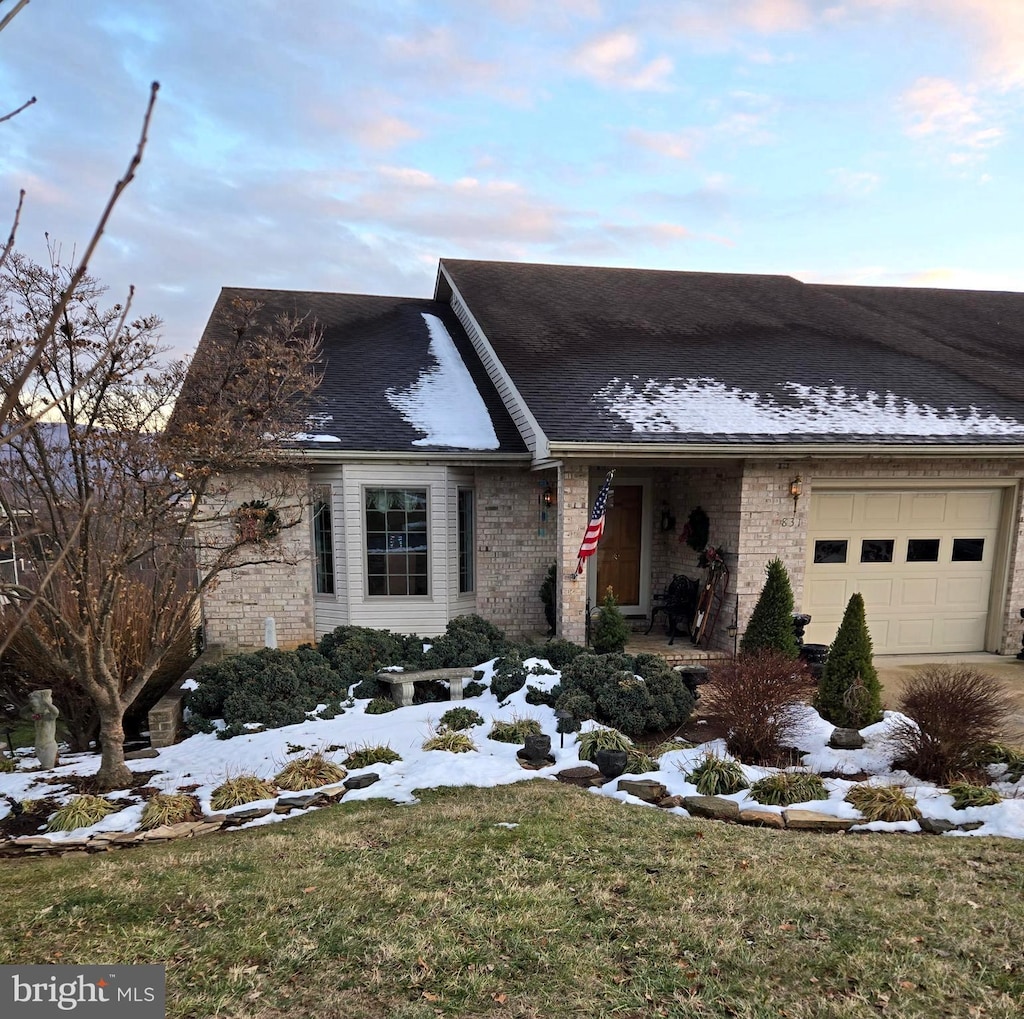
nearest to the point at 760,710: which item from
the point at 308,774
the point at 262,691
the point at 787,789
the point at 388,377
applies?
the point at 787,789

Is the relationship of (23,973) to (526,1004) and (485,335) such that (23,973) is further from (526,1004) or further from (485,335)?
(485,335)

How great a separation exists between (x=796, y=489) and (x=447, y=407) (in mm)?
5351

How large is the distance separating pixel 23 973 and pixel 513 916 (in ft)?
7.17

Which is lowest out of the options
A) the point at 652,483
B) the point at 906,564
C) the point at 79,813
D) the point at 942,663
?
the point at 942,663

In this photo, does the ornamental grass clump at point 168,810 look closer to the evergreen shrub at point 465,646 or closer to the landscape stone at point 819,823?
the evergreen shrub at point 465,646

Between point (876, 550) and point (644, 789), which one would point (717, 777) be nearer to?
point (644, 789)

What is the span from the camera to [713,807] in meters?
4.61

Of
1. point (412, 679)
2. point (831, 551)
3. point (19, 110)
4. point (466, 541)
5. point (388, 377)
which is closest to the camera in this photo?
point (19, 110)

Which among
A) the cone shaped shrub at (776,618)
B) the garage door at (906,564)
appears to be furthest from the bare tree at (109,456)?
the garage door at (906,564)

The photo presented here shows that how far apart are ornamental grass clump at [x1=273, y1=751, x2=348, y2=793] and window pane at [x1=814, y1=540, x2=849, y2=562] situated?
281 inches

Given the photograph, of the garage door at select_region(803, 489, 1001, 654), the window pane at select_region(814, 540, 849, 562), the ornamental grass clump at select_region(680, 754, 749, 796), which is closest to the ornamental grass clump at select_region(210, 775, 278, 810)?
the ornamental grass clump at select_region(680, 754, 749, 796)

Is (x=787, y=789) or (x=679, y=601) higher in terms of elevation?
(x=679, y=601)
